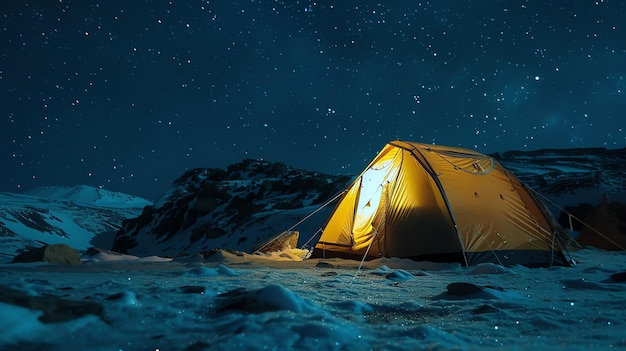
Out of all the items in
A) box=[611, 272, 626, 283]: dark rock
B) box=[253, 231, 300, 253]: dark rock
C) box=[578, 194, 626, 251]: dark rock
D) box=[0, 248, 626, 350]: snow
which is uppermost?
box=[578, 194, 626, 251]: dark rock

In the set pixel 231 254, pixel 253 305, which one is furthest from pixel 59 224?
pixel 253 305

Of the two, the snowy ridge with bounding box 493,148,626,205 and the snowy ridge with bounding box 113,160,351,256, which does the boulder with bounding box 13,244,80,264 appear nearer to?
the snowy ridge with bounding box 493,148,626,205

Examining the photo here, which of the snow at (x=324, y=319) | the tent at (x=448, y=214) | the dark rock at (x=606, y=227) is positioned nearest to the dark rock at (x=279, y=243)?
the tent at (x=448, y=214)

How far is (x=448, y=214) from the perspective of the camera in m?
8.04

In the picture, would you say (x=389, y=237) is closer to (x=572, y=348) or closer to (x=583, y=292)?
(x=583, y=292)

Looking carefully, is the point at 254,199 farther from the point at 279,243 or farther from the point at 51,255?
the point at 51,255

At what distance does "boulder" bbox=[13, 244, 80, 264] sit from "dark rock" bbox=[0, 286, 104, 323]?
5120mm

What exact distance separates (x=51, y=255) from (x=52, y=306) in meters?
5.51

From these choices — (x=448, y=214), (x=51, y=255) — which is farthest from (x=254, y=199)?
(x=448, y=214)

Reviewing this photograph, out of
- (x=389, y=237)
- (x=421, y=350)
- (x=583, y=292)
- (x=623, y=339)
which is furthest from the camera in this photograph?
(x=389, y=237)

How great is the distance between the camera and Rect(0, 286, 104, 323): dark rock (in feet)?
7.89

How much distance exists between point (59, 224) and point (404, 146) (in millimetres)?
115585

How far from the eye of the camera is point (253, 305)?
2971 millimetres

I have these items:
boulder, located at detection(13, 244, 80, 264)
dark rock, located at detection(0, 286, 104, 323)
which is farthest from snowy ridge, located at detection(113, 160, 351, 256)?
dark rock, located at detection(0, 286, 104, 323)
